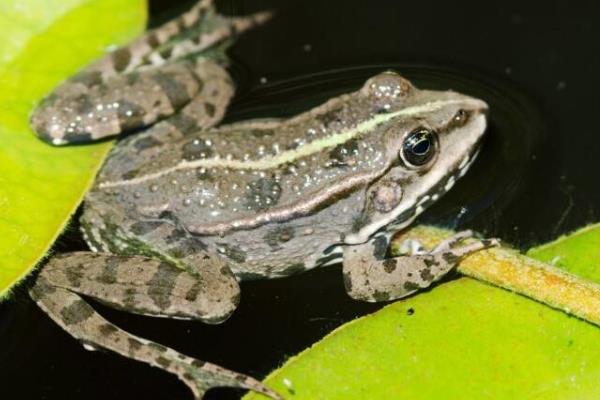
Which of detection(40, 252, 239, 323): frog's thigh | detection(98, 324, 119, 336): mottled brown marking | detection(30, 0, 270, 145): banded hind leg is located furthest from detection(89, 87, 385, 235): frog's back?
detection(98, 324, 119, 336): mottled brown marking

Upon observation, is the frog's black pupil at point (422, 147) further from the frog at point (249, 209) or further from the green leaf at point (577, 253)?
the green leaf at point (577, 253)

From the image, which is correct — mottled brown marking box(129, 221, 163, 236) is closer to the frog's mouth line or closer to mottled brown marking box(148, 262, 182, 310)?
mottled brown marking box(148, 262, 182, 310)

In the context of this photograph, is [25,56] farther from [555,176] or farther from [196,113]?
[555,176]

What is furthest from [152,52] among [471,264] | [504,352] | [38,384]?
[504,352]

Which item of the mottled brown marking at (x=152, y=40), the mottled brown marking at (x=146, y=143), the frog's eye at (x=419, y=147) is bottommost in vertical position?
the mottled brown marking at (x=146, y=143)

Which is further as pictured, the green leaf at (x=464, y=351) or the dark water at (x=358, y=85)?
the dark water at (x=358, y=85)

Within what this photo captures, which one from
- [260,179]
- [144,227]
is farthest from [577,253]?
[144,227]

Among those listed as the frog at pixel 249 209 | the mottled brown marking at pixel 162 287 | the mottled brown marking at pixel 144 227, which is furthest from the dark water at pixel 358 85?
the mottled brown marking at pixel 144 227

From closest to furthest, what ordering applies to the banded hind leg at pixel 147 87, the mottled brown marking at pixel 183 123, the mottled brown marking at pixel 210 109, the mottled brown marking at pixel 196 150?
the mottled brown marking at pixel 196 150
the banded hind leg at pixel 147 87
the mottled brown marking at pixel 183 123
the mottled brown marking at pixel 210 109
